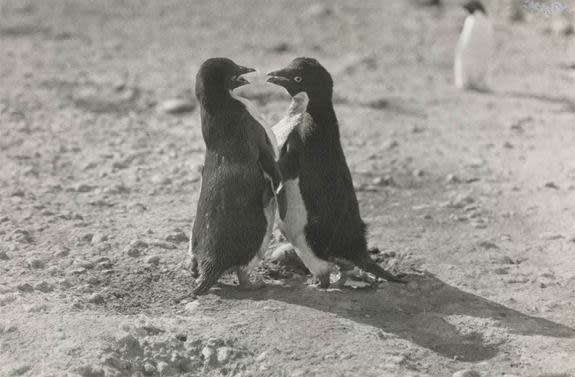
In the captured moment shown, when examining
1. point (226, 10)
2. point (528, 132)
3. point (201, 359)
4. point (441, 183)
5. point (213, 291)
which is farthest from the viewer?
point (226, 10)

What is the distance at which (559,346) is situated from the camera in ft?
13.8

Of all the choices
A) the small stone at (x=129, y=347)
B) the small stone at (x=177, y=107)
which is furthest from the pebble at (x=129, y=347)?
the small stone at (x=177, y=107)

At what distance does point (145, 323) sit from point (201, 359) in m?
0.33

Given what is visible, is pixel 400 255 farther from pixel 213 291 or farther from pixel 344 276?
pixel 213 291

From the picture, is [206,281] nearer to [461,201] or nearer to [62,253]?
[62,253]

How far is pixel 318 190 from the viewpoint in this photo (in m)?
4.71

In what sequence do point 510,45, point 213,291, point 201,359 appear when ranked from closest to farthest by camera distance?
point 201,359 → point 213,291 → point 510,45

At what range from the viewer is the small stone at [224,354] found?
399cm

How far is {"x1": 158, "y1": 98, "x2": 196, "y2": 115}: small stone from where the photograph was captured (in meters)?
7.78

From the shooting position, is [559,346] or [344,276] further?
[344,276]

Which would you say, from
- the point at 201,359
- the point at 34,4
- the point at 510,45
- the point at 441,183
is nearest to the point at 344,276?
the point at 201,359

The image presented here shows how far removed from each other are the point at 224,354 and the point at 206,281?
21.5 inches

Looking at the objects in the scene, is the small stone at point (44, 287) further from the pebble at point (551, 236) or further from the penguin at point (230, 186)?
the pebble at point (551, 236)

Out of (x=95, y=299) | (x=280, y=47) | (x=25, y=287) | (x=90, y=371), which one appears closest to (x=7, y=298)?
(x=25, y=287)
